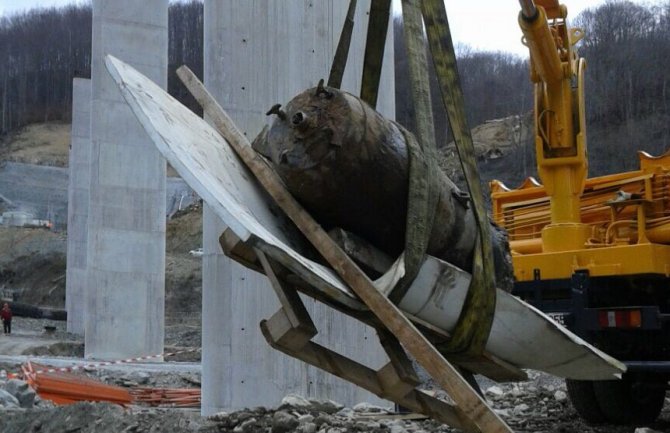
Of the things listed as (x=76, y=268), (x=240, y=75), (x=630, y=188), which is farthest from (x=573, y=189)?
(x=76, y=268)

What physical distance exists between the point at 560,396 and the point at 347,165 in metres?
5.78

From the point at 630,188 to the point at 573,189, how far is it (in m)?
0.54

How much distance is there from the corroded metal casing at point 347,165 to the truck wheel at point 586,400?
12.8 ft

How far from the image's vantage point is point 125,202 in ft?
60.4

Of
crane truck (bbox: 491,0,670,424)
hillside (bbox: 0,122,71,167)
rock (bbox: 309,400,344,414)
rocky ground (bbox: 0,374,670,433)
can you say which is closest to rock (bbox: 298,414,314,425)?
rocky ground (bbox: 0,374,670,433)

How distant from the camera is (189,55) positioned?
79.2 metres

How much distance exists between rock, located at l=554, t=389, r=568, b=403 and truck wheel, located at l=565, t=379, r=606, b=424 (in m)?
1.21

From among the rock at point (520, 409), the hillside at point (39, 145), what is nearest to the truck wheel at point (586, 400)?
the rock at point (520, 409)

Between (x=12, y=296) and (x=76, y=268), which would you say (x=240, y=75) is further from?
(x=12, y=296)

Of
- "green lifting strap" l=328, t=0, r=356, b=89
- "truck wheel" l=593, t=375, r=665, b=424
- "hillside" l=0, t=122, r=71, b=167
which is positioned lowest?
"truck wheel" l=593, t=375, r=665, b=424

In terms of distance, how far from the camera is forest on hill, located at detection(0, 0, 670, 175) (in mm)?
43062

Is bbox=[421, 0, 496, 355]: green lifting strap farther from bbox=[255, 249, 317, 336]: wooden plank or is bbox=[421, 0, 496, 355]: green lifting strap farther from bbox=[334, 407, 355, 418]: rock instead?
bbox=[334, 407, 355, 418]: rock

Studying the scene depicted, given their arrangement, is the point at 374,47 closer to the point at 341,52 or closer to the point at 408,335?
the point at 341,52

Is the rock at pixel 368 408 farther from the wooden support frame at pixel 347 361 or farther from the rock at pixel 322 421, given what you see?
the wooden support frame at pixel 347 361
